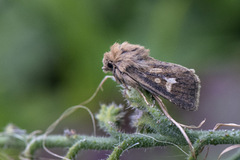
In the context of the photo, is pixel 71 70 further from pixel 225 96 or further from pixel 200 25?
pixel 225 96

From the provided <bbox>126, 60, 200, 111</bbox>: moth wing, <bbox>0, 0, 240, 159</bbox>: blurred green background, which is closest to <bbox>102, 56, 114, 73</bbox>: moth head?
<bbox>126, 60, 200, 111</bbox>: moth wing

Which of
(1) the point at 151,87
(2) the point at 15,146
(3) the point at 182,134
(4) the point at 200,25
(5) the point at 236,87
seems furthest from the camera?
(5) the point at 236,87

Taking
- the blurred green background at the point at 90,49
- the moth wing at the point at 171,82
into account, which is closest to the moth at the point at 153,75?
the moth wing at the point at 171,82

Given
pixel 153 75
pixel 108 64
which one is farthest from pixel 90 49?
pixel 153 75

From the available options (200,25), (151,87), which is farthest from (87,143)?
(200,25)

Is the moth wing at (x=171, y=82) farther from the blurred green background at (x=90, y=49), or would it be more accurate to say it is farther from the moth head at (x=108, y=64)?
the blurred green background at (x=90, y=49)

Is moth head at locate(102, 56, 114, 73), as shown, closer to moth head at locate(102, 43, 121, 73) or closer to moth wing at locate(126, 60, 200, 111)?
moth head at locate(102, 43, 121, 73)
